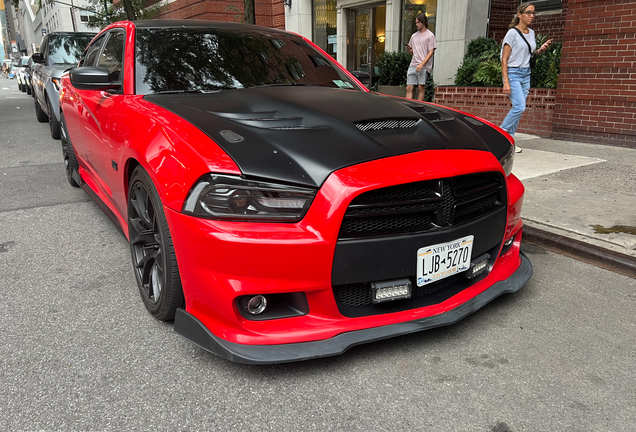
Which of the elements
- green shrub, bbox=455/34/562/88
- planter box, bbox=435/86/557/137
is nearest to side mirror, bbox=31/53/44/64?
planter box, bbox=435/86/557/137

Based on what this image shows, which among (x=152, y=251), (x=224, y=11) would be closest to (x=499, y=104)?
(x=152, y=251)

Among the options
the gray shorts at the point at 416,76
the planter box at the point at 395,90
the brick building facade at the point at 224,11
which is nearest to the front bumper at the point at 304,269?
the gray shorts at the point at 416,76

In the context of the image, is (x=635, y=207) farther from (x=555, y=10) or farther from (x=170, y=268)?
(x=555, y=10)

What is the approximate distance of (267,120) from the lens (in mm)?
2443

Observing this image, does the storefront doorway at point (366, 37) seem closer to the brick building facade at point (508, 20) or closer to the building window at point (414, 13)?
the building window at point (414, 13)

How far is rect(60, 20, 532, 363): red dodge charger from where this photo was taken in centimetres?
204

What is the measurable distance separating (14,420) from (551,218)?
12.8 ft

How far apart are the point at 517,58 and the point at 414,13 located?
666cm

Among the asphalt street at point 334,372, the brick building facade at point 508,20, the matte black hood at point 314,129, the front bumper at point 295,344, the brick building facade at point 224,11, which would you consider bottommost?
the asphalt street at point 334,372

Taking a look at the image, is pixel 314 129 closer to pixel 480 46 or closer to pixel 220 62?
pixel 220 62

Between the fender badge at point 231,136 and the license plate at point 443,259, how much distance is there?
3.09 ft

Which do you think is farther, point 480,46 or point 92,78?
point 480,46

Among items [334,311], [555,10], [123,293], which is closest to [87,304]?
[123,293]

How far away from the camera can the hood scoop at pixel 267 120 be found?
7.80 feet
